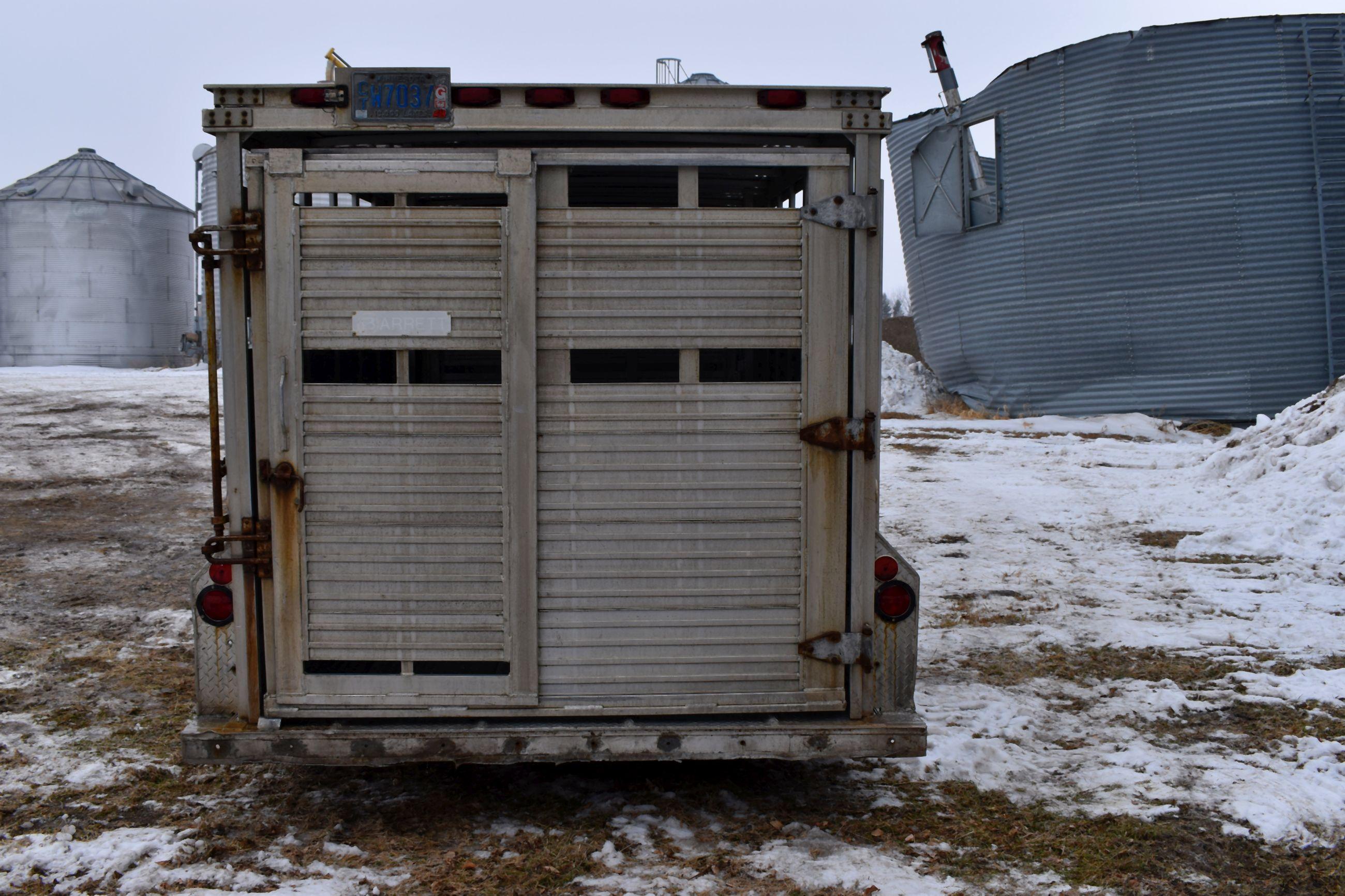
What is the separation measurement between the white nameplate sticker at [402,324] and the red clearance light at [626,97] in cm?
98

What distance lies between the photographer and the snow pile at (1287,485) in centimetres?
908

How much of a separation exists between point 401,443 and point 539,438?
508 mm

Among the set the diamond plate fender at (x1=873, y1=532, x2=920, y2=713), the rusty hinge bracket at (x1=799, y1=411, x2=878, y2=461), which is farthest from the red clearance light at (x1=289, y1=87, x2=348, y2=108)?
the diamond plate fender at (x1=873, y1=532, x2=920, y2=713)

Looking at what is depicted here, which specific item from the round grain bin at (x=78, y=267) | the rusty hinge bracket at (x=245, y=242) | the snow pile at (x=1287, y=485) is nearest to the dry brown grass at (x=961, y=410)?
the snow pile at (x=1287, y=485)

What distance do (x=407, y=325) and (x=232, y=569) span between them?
1.13 meters

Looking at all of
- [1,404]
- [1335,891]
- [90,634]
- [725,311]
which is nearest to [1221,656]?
[1335,891]

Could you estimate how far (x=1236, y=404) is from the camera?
17469 mm

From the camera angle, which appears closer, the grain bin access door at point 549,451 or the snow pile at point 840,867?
the snow pile at point 840,867

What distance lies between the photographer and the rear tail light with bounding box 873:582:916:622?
4.07 metres

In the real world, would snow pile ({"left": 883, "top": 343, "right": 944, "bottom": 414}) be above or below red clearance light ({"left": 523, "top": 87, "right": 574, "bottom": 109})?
below

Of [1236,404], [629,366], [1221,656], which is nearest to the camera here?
[629,366]

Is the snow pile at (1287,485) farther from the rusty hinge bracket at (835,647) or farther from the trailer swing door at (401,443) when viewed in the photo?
the trailer swing door at (401,443)

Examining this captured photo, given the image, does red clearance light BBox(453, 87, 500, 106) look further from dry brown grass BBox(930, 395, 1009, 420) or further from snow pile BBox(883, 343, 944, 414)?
snow pile BBox(883, 343, 944, 414)

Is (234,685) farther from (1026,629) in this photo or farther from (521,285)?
(1026,629)
